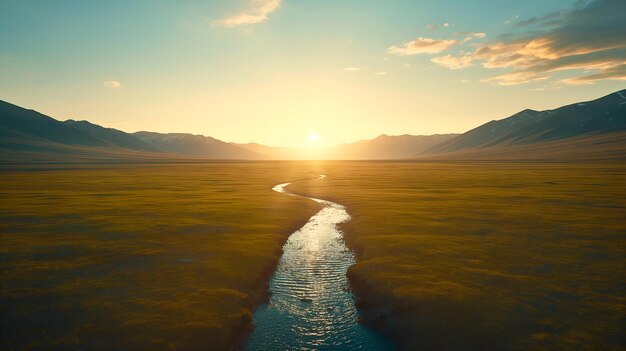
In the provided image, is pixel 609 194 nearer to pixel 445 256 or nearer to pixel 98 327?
pixel 445 256

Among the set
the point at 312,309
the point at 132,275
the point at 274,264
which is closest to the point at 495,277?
the point at 312,309

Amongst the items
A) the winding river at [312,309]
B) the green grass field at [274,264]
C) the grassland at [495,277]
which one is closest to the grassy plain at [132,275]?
the green grass field at [274,264]

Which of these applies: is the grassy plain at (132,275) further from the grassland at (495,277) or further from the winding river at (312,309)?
the grassland at (495,277)

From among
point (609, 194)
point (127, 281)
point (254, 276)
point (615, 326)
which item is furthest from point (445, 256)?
point (609, 194)

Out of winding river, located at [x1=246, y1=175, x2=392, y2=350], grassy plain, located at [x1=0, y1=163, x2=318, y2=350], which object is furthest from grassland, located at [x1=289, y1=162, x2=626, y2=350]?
grassy plain, located at [x1=0, y1=163, x2=318, y2=350]

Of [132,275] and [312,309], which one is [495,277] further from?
[132,275]

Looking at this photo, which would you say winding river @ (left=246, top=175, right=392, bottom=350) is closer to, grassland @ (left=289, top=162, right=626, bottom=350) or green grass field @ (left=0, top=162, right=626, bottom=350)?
green grass field @ (left=0, top=162, right=626, bottom=350)
